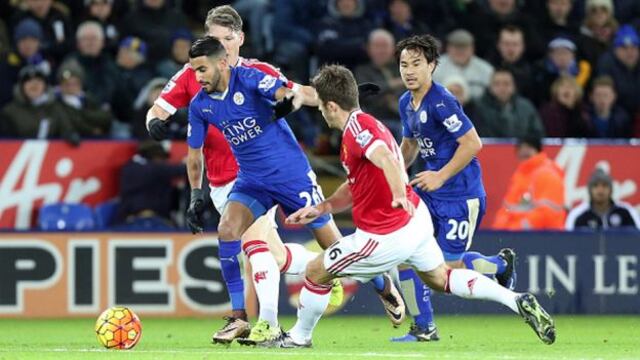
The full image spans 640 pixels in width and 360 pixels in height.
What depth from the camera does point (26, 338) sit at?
12.8 m

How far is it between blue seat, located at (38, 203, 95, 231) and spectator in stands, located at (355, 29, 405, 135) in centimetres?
322

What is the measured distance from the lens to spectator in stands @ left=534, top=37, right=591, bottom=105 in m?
19.0

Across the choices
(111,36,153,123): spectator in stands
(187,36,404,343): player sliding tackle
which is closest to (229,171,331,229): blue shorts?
(187,36,404,343): player sliding tackle

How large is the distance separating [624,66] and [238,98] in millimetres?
8916

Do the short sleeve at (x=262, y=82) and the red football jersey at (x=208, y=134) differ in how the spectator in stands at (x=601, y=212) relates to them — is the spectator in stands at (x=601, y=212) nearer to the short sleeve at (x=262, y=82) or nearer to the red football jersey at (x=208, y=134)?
the red football jersey at (x=208, y=134)

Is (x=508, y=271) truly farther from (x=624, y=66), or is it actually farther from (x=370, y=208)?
(x=624, y=66)

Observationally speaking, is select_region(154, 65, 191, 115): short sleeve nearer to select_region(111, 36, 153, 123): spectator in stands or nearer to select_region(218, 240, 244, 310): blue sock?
select_region(218, 240, 244, 310): blue sock

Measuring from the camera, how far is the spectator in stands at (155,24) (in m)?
18.3

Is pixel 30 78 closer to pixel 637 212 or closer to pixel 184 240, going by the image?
pixel 184 240

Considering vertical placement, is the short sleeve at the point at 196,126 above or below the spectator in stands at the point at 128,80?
above

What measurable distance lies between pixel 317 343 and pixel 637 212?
250 inches

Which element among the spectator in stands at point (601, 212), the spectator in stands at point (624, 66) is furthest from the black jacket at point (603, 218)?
the spectator in stands at point (624, 66)

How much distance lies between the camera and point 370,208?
1033cm

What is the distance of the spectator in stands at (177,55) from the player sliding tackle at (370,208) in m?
7.54
